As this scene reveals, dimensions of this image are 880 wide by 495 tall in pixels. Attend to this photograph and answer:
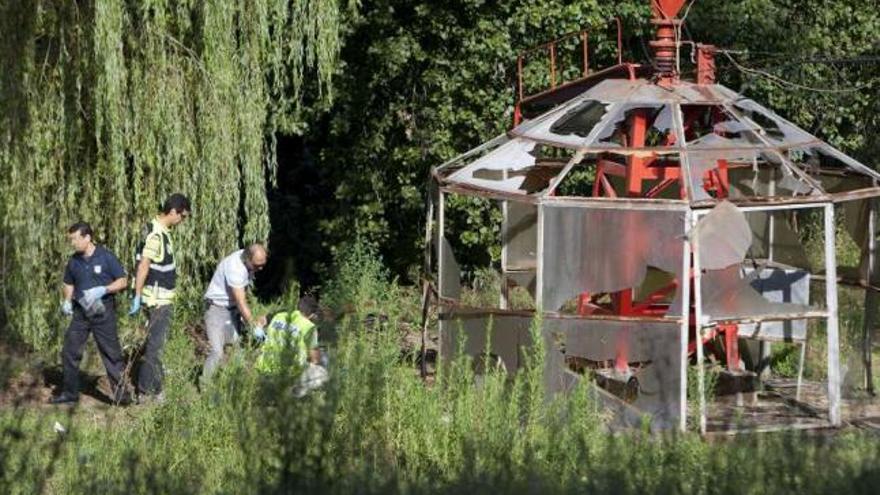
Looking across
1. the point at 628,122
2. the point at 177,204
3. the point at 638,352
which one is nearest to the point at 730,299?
the point at 638,352

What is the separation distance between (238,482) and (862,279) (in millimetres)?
7972

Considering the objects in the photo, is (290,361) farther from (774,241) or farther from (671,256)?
(774,241)

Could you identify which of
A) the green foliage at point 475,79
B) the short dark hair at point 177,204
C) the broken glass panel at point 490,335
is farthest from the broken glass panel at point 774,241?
the short dark hair at point 177,204

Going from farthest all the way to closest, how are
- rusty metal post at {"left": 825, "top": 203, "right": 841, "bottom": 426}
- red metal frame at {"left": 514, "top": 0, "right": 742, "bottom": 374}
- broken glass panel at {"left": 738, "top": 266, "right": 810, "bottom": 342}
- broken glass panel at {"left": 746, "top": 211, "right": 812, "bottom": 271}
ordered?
broken glass panel at {"left": 746, "top": 211, "right": 812, "bottom": 271}
broken glass panel at {"left": 738, "top": 266, "right": 810, "bottom": 342}
red metal frame at {"left": 514, "top": 0, "right": 742, "bottom": 374}
rusty metal post at {"left": 825, "top": 203, "right": 841, "bottom": 426}

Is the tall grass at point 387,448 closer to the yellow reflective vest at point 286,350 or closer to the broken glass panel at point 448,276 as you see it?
the yellow reflective vest at point 286,350

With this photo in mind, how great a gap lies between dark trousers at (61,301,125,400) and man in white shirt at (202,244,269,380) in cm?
80

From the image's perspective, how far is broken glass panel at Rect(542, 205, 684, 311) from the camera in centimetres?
1305

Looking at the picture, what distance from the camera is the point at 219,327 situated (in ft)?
45.9

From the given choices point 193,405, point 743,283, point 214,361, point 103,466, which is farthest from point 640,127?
point 103,466

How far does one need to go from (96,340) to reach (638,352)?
4.62 meters

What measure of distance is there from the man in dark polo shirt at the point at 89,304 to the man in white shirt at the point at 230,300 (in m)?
0.80

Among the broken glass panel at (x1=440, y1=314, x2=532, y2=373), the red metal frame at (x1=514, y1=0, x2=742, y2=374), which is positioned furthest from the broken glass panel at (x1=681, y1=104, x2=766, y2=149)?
the broken glass panel at (x1=440, y1=314, x2=532, y2=373)

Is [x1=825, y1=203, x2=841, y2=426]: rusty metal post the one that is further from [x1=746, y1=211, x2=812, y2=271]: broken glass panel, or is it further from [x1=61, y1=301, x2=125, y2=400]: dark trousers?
[x1=61, y1=301, x2=125, y2=400]: dark trousers

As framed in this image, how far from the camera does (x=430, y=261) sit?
52.5ft
